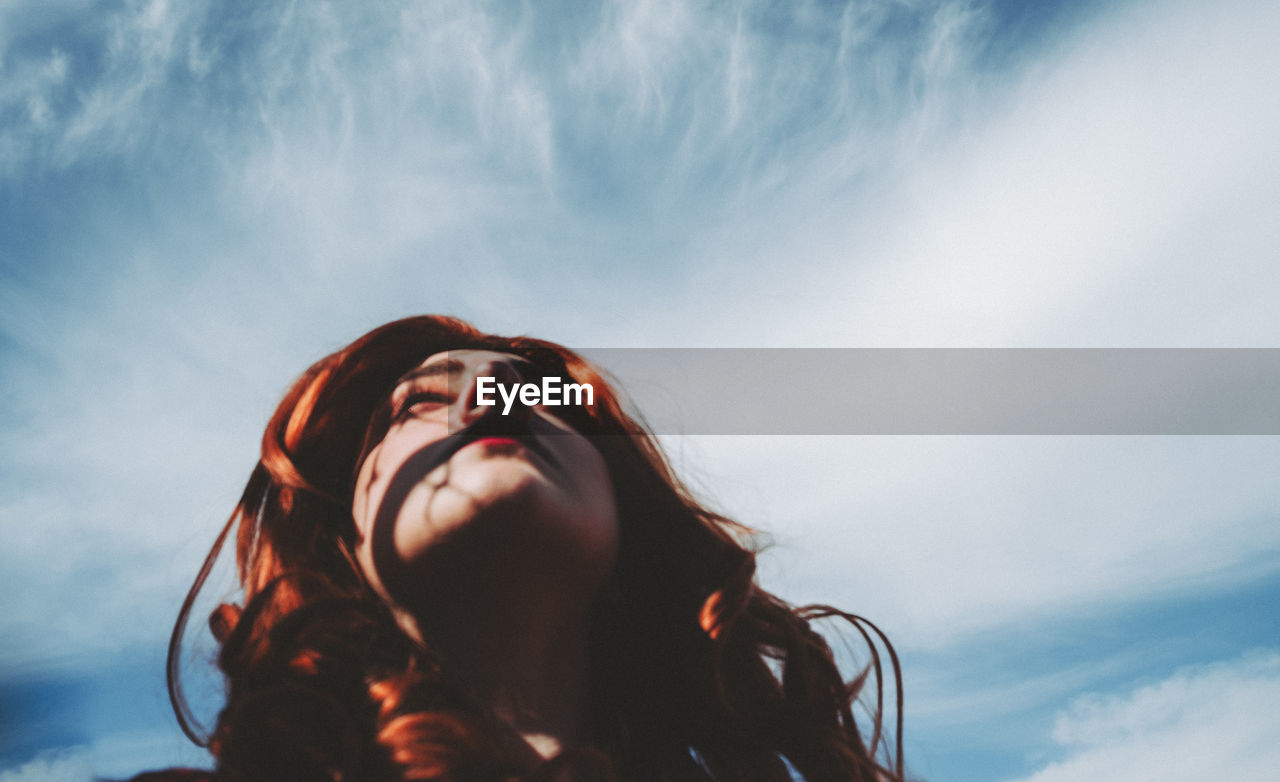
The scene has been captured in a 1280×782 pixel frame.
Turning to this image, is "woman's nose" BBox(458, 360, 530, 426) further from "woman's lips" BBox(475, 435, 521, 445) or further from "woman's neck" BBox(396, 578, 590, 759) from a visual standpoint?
"woman's neck" BBox(396, 578, 590, 759)

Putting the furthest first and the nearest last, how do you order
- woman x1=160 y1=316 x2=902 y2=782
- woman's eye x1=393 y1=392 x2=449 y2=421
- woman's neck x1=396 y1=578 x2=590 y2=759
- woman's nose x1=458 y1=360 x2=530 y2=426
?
1. woman's eye x1=393 y1=392 x2=449 y2=421
2. woman's nose x1=458 y1=360 x2=530 y2=426
3. woman's neck x1=396 y1=578 x2=590 y2=759
4. woman x1=160 y1=316 x2=902 y2=782

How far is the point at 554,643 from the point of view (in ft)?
6.63

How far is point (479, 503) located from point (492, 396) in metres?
0.38

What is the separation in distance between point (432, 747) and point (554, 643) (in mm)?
434

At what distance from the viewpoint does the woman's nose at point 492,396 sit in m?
2.05

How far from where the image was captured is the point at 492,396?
2.12 m

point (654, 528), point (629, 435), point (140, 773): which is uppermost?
point (629, 435)

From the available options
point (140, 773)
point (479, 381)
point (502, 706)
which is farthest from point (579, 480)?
point (140, 773)

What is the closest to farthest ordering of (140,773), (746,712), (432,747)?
1. (432,747)
2. (140,773)
3. (746,712)

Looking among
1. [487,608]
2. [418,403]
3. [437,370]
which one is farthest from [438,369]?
[487,608]

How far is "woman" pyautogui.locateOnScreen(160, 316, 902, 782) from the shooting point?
176 centimetres

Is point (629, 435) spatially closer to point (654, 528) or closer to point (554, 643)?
point (654, 528)

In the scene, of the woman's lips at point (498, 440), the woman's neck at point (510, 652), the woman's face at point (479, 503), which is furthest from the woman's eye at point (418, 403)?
the woman's neck at point (510, 652)

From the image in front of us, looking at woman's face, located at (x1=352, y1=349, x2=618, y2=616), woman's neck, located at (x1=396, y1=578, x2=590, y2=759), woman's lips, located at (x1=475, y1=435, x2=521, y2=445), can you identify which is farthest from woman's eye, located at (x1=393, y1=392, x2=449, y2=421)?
woman's neck, located at (x1=396, y1=578, x2=590, y2=759)
